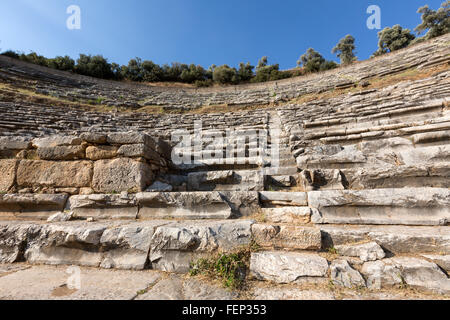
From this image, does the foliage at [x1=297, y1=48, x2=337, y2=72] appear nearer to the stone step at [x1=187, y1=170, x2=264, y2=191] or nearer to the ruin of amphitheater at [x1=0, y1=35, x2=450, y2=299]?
the ruin of amphitheater at [x1=0, y1=35, x2=450, y2=299]

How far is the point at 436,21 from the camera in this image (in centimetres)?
1784

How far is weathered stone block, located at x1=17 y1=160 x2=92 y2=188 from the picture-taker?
2619 mm

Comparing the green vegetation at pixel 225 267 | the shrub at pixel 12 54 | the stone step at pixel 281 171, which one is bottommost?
the green vegetation at pixel 225 267

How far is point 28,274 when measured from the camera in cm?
162

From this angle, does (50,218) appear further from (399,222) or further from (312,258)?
(399,222)

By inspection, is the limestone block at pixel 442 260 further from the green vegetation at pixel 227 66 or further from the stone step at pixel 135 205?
the green vegetation at pixel 227 66

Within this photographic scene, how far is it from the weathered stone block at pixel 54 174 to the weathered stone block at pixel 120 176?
0.17 m

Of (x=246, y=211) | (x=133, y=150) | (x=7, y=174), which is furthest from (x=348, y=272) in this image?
(x=7, y=174)

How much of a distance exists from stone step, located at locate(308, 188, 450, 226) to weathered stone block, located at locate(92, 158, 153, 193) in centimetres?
215

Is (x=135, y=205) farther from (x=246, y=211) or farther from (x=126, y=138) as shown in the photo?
(x=246, y=211)

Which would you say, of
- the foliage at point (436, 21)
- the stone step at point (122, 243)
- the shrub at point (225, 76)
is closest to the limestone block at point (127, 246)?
the stone step at point (122, 243)

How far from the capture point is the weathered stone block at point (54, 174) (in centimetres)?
262

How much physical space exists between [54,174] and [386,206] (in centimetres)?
414

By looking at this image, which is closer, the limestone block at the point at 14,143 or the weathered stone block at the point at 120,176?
the weathered stone block at the point at 120,176
